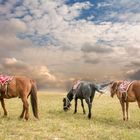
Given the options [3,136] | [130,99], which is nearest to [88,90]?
[130,99]

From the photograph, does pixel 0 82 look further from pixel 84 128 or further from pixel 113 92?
pixel 113 92

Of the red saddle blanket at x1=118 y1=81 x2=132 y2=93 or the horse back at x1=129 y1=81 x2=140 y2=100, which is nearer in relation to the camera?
the horse back at x1=129 y1=81 x2=140 y2=100

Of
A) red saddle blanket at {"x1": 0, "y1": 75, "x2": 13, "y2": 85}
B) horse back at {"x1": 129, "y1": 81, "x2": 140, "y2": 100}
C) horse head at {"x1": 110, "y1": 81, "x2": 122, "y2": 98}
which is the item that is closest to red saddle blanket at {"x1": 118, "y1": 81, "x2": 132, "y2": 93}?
horse back at {"x1": 129, "y1": 81, "x2": 140, "y2": 100}

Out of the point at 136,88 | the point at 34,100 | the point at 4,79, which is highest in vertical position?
the point at 4,79

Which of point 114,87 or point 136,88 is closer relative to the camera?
point 136,88

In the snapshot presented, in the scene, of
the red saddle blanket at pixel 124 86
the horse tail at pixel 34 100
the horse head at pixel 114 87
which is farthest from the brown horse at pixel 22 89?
the horse head at pixel 114 87

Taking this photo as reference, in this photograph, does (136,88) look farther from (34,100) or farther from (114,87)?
(34,100)

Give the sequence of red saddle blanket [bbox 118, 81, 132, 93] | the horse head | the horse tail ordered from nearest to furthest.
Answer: the horse tail, red saddle blanket [bbox 118, 81, 132, 93], the horse head

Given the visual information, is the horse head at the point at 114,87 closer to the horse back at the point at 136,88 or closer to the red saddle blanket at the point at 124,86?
the red saddle blanket at the point at 124,86

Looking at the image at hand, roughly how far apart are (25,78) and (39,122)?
238 cm

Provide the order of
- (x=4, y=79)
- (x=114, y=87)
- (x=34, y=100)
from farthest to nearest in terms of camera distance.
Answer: (x=114, y=87), (x=4, y=79), (x=34, y=100)

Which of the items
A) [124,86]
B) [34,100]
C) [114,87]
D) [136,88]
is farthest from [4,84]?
[114,87]

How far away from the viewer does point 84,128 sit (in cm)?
1407

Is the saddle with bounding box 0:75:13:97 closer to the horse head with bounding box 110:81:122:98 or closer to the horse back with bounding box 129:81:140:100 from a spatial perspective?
the horse back with bounding box 129:81:140:100
